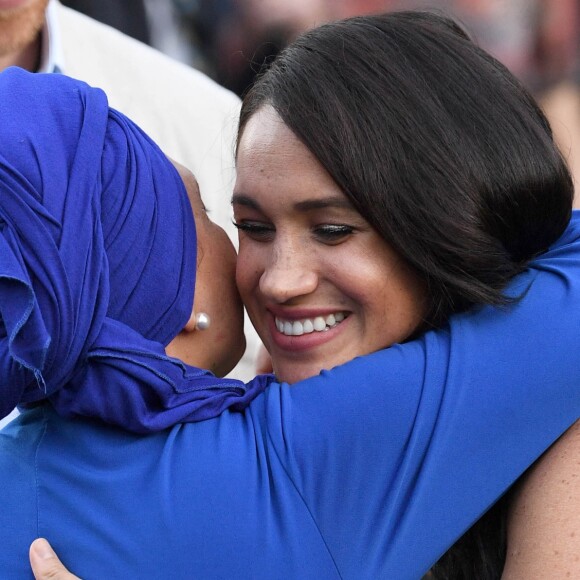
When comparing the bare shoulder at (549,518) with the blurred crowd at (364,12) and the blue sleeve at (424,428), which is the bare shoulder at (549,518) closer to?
the blue sleeve at (424,428)

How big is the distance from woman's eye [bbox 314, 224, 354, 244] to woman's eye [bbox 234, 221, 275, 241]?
117mm

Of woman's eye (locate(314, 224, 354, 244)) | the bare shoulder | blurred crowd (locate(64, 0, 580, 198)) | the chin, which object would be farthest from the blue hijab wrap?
blurred crowd (locate(64, 0, 580, 198))

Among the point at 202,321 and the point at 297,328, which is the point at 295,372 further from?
the point at 202,321

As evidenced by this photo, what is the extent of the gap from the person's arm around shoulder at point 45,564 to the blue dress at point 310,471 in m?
0.03

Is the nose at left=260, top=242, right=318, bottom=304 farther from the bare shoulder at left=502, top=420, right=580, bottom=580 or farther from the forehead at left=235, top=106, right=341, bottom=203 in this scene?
the bare shoulder at left=502, top=420, right=580, bottom=580

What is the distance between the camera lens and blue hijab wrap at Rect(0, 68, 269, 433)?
1.73 metres

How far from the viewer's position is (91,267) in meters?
1.82

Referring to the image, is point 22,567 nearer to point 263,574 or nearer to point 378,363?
point 263,574

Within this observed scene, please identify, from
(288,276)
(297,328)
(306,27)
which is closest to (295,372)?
(297,328)

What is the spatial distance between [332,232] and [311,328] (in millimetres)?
215

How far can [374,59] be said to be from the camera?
2.14m

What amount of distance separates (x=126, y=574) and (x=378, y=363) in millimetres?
579

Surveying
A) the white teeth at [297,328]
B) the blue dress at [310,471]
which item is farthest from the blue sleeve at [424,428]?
the white teeth at [297,328]

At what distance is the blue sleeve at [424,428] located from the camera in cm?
184
